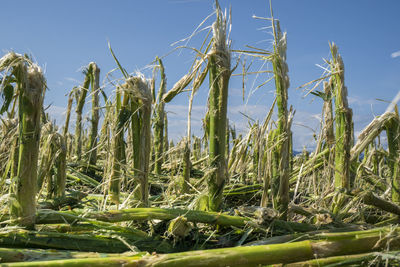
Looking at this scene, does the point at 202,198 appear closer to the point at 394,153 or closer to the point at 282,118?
the point at 282,118

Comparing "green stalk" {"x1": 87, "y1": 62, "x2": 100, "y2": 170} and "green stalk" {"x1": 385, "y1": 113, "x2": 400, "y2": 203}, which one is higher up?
"green stalk" {"x1": 87, "y1": 62, "x2": 100, "y2": 170}

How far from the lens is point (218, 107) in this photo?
2.42m

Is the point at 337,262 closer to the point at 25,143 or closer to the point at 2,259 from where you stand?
the point at 2,259

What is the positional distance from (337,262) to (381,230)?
374 millimetres

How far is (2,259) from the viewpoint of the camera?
5.13 ft

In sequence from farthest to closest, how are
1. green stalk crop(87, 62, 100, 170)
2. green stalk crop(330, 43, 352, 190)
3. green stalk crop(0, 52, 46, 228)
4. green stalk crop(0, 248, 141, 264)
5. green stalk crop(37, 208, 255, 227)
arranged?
green stalk crop(87, 62, 100, 170), green stalk crop(330, 43, 352, 190), green stalk crop(37, 208, 255, 227), green stalk crop(0, 52, 46, 228), green stalk crop(0, 248, 141, 264)

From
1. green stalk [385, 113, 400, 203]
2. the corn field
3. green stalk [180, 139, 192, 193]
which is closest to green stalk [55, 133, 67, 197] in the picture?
the corn field

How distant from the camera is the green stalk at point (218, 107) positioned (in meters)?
2.39

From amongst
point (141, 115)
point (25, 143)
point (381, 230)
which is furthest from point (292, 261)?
point (25, 143)

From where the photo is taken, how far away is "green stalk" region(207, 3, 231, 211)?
2.39 meters

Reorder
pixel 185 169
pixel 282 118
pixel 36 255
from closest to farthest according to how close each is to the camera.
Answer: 1. pixel 36 255
2. pixel 282 118
3. pixel 185 169

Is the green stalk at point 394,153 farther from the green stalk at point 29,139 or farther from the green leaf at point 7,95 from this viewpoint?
the green leaf at point 7,95

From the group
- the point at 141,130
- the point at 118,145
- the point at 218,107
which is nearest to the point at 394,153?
the point at 218,107

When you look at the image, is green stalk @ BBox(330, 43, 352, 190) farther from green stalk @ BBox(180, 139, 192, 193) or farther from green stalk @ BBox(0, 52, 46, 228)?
green stalk @ BBox(0, 52, 46, 228)
